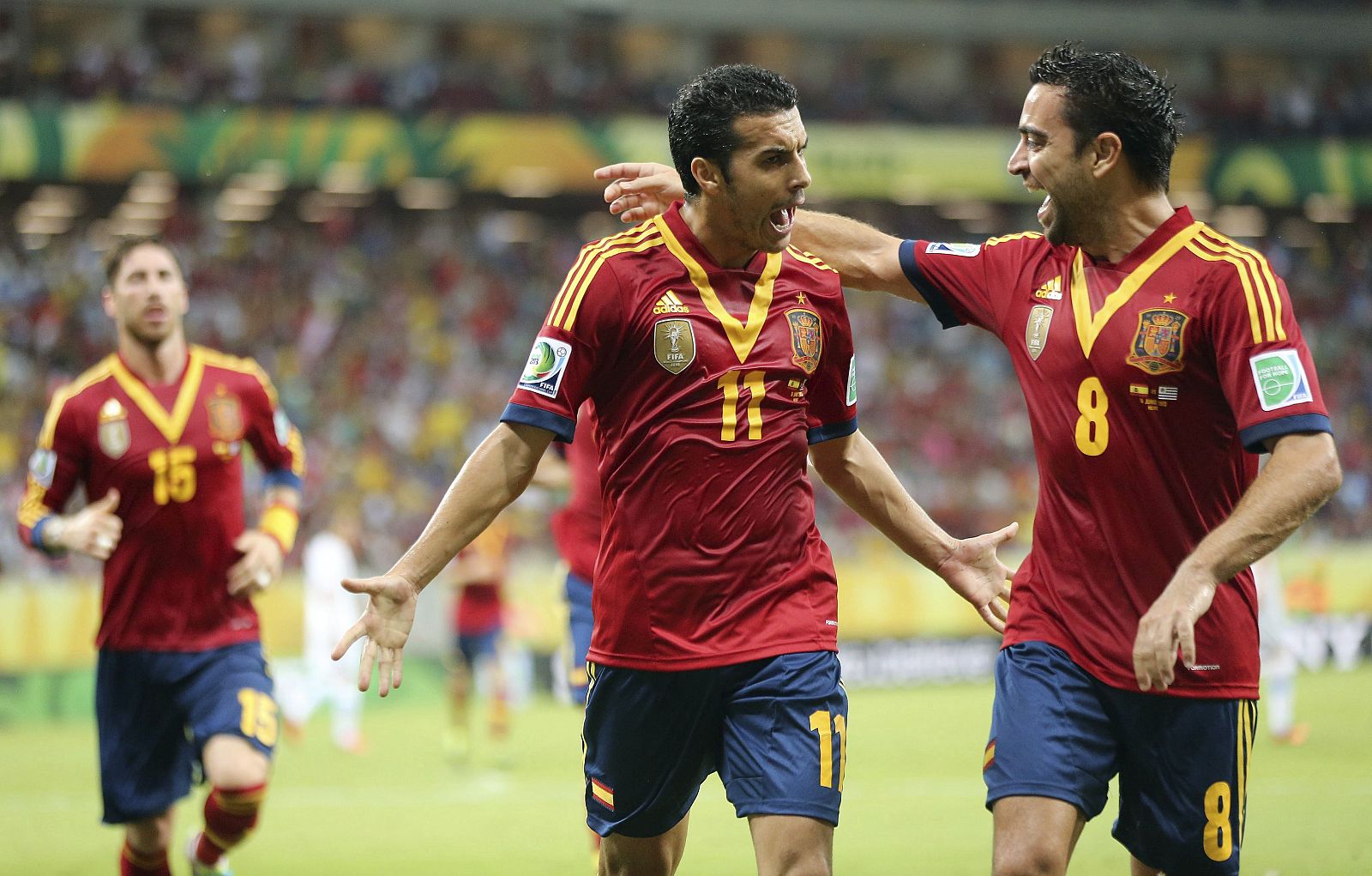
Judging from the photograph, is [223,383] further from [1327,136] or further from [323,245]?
[1327,136]

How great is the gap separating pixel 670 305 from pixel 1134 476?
1412 mm

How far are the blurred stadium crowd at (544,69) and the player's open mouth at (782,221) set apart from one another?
2464cm

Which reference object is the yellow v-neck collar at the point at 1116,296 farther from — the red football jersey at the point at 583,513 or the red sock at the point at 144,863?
the red sock at the point at 144,863

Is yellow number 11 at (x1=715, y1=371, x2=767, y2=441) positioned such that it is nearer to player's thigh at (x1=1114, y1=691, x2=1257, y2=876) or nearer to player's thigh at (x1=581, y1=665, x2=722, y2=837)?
player's thigh at (x1=581, y1=665, x2=722, y2=837)

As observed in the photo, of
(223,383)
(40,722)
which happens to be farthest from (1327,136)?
(223,383)

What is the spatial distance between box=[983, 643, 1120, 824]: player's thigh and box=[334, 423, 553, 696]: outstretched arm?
5.03 ft

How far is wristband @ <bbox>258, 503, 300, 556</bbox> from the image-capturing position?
22.7 feet

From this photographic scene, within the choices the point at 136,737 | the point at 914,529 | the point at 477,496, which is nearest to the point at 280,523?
the point at 136,737

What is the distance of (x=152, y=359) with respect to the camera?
22.7ft

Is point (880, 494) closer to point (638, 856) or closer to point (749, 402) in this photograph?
point (749, 402)

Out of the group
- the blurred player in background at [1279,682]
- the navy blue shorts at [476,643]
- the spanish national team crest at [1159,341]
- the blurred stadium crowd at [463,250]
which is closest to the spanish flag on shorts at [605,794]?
the spanish national team crest at [1159,341]

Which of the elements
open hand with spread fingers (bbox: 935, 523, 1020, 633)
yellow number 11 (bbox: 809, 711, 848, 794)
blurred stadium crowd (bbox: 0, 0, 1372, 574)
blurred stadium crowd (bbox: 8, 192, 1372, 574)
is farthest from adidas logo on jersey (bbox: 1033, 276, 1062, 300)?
blurred stadium crowd (bbox: 0, 0, 1372, 574)

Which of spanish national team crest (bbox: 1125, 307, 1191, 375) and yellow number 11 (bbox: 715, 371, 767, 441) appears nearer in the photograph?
spanish national team crest (bbox: 1125, 307, 1191, 375)

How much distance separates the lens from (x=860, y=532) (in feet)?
75.2
